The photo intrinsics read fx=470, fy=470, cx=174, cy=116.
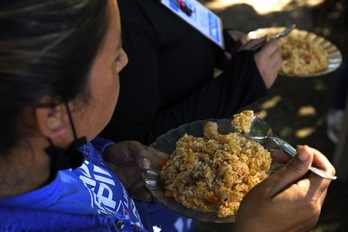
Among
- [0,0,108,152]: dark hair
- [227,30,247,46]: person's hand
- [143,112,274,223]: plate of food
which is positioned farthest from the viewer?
[227,30,247,46]: person's hand

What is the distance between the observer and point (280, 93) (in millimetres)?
3627

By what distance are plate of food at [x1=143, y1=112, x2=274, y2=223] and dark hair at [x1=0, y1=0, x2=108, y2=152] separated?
0.57 m

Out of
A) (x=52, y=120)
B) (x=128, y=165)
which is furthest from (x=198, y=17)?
(x=52, y=120)

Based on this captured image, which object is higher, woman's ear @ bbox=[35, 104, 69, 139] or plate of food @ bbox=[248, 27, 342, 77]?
woman's ear @ bbox=[35, 104, 69, 139]

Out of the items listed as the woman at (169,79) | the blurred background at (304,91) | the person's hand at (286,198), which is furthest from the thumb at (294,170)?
the blurred background at (304,91)

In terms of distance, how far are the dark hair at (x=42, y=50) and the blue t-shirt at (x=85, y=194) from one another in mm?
167

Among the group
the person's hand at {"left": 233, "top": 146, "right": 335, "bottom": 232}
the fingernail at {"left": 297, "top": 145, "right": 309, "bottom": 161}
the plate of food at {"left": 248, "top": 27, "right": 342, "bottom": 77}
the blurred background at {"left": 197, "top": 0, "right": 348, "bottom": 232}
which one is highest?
the fingernail at {"left": 297, "top": 145, "right": 309, "bottom": 161}

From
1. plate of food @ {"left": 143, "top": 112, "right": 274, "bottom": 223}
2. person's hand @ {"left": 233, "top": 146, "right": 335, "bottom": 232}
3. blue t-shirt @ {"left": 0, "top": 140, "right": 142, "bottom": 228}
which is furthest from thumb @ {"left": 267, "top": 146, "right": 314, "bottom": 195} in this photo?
blue t-shirt @ {"left": 0, "top": 140, "right": 142, "bottom": 228}

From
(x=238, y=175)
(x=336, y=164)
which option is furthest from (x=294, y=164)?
(x=336, y=164)

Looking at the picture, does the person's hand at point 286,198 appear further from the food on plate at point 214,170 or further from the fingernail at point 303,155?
→ the food on plate at point 214,170

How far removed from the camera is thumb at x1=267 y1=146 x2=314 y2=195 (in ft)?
3.16

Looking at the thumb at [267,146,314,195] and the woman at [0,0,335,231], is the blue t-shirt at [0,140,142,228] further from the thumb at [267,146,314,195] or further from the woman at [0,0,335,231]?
the thumb at [267,146,314,195]

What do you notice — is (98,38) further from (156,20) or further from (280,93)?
(280,93)

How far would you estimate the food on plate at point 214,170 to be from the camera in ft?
4.27
